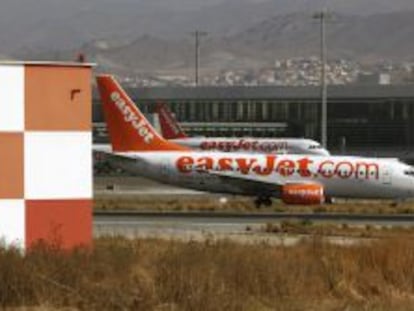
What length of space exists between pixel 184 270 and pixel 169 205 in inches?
1394

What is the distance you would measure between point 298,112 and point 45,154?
396ft

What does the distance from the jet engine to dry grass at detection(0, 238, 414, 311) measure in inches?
1188

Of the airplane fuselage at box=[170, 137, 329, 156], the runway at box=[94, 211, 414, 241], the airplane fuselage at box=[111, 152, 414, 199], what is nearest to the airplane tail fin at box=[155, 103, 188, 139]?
the airplane fuselage at box=[170, 137, 329, 156]

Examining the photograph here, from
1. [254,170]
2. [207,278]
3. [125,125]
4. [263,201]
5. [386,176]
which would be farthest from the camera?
[125,125]

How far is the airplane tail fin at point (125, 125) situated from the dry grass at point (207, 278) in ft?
110

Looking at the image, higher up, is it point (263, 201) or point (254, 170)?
point (254, 170)

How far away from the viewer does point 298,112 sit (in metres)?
138

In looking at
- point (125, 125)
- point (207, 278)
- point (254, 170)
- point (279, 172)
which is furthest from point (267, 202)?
point (207, 278)

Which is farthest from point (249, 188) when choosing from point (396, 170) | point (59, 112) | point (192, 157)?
point (59, 112)

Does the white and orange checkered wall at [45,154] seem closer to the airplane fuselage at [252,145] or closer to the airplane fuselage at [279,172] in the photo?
the airplane fuselage at [279,172]

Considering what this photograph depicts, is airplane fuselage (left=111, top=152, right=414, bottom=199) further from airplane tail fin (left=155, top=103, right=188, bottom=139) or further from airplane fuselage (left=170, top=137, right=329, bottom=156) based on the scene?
airplane tail fin (left=155, top=103, right=188, bottom=139)

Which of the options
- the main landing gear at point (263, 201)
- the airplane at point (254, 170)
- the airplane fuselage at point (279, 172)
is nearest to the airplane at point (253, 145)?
the airplane at point (254, 170)

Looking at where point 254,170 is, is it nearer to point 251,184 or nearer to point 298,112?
point 251,184

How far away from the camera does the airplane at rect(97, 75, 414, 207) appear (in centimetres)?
5097
